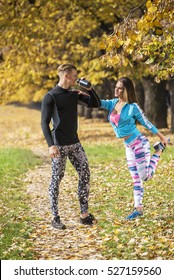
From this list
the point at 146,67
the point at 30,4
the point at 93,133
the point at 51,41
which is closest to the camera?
the point at 30,4

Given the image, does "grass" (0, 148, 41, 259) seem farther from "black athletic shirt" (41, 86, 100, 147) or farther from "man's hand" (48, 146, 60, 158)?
"black athletic shirt" (41, 86, 100, 147)

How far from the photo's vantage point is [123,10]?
78.8ft

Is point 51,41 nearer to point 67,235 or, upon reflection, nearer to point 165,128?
point 165,128

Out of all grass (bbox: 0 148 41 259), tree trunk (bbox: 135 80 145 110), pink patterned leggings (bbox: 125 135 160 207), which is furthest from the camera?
tree trunk (bbox: 135 80 145 110)

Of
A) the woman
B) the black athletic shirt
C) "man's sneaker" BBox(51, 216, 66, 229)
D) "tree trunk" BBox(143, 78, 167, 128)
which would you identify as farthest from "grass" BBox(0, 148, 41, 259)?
"tree trunk" BBox(143, 78, 167, 128)

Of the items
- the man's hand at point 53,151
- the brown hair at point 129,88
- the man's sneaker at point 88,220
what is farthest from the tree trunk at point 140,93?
the man's hand at point 53,151

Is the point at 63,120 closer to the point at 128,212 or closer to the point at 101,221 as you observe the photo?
the point at 101,221

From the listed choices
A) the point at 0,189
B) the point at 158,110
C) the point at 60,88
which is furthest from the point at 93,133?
the point at 60,88

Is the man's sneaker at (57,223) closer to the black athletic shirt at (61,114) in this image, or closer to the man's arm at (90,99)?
the black athletic shirt at (61,114)

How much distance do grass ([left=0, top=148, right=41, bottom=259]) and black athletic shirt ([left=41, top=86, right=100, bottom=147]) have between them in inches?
58.7

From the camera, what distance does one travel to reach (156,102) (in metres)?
29.8

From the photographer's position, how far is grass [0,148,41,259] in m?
8.52

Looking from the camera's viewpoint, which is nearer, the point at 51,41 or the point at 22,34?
the point at 22,34

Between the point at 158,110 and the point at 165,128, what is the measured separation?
2.94ft
